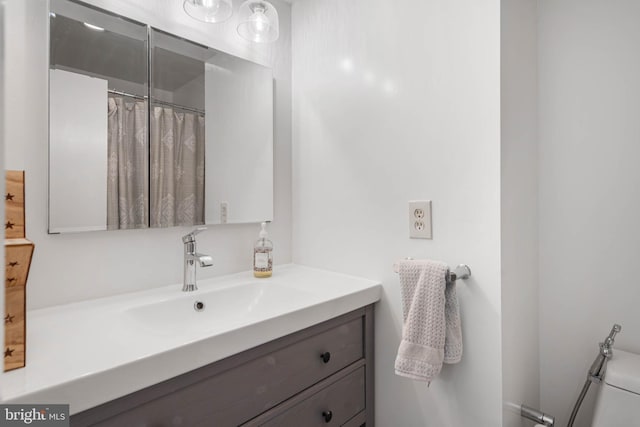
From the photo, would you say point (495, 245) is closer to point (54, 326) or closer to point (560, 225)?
point (560, 225)

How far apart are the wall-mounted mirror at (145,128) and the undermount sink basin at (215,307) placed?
285 mm

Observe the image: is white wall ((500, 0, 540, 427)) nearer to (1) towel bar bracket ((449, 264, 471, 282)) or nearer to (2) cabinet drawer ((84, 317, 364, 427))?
(1) towel bar bracket ((449, 264, 471, 282))

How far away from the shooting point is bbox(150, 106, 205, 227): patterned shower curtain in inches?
46.8

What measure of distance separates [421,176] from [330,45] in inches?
27.9

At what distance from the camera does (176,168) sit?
1.25 m

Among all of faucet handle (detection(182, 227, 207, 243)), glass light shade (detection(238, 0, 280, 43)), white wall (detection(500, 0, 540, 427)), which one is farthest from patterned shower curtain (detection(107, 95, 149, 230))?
white wall (detection(500, 0, 540, 427))

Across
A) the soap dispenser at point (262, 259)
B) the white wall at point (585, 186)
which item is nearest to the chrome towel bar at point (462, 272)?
the white wall at point (585, 186)

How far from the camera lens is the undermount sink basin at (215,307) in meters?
1.02

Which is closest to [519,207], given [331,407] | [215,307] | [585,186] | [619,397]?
[585,186]

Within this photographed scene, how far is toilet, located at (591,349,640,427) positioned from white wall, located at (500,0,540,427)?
20 centimetres

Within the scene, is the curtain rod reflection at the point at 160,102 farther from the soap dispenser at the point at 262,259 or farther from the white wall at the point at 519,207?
the white wall at the point at 519,207

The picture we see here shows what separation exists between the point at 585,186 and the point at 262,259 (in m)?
1.18

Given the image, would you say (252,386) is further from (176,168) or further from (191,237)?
(176,168)

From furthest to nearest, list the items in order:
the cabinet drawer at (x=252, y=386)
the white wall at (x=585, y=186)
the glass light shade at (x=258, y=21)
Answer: the glass light shade at (x=258, y=21) → the white wall at (x=585, y=186) → the cabinet drawer at (x=252, y=386)
